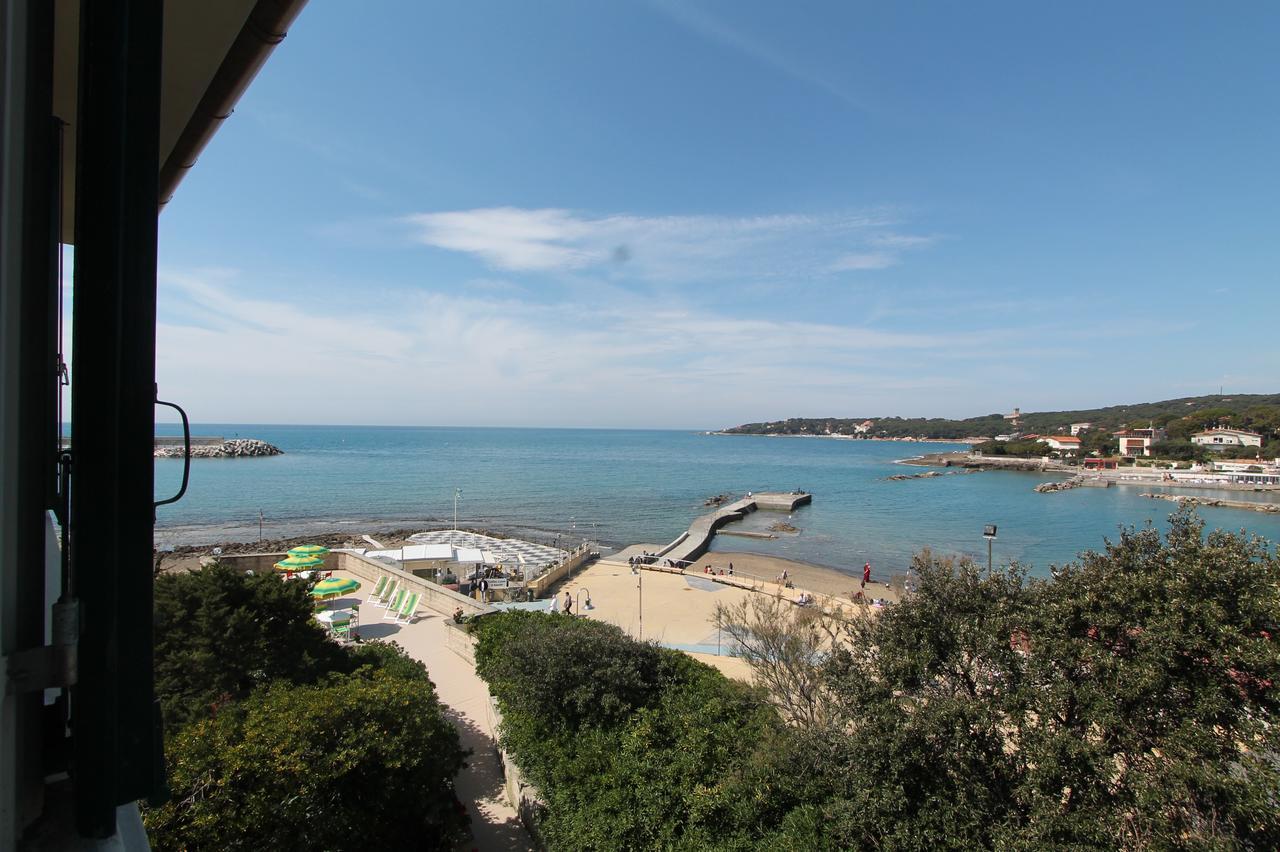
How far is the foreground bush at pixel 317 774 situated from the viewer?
524 centimetres

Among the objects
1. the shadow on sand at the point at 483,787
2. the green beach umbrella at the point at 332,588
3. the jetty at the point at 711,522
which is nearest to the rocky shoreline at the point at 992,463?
the jetty at the point at 711,522

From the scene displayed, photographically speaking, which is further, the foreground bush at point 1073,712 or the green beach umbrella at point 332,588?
the green beach umbrella at point 332,588

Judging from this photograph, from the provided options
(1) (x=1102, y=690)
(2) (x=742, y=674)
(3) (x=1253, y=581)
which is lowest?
(2) (x=742, y=674)

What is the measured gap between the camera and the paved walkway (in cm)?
815

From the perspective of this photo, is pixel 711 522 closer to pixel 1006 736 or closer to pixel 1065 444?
pixel 1006 736

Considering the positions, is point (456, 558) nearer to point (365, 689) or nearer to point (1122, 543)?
point (365, 689)

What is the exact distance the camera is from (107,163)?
1365 mm

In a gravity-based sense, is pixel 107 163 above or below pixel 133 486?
above

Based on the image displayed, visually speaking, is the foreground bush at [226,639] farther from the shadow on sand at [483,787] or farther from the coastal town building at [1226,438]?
the coastal town building at [1226,438]

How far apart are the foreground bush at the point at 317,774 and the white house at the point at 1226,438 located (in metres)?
125

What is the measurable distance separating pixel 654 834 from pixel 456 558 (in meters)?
17.2

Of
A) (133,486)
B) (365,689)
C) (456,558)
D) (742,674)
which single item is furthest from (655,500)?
(133,486)

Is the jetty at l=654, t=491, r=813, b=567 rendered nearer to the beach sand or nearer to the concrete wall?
the beach sand

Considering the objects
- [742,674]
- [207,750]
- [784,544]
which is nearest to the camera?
[207,750]
